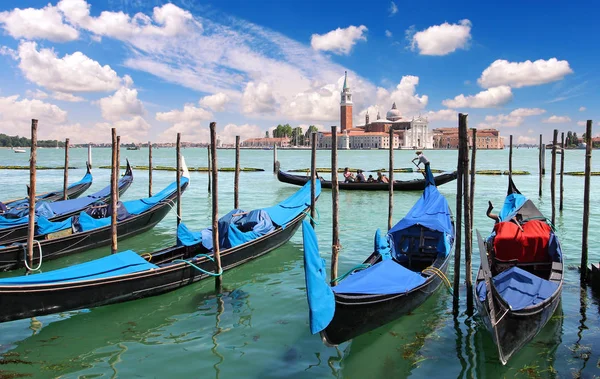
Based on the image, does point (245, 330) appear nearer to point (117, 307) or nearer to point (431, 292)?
point (117, 307)

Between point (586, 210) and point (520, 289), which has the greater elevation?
point (586, 210)

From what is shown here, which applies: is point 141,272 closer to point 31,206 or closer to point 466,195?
point 31,206

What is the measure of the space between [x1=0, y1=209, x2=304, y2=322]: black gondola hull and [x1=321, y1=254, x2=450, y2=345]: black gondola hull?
240cm

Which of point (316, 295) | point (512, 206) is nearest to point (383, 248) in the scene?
point (316, 295)

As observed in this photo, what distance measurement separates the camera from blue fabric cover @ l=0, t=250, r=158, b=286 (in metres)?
4.22

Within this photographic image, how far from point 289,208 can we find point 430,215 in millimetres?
2986

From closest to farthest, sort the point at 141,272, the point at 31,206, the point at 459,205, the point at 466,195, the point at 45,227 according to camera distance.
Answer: the point at 466,195 < the point at 459,205 < the point at 141,272 < the point at 31,206 < the point at 45,227

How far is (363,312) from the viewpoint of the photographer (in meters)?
3.96

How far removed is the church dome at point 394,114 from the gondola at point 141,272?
10331 centimetres

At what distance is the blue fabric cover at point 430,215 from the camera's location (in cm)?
588

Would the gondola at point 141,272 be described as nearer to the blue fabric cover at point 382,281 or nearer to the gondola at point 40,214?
the blue fabric cover at point 382,281

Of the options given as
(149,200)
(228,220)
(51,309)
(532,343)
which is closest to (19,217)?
(149,200)

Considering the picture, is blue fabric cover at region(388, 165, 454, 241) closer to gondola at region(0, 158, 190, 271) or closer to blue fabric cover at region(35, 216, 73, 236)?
gondola at region(0, 158, 190, 271)

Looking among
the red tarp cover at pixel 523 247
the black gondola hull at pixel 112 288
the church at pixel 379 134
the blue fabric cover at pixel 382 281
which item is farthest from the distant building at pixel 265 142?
the blue fabric cover at pixel 382 281
